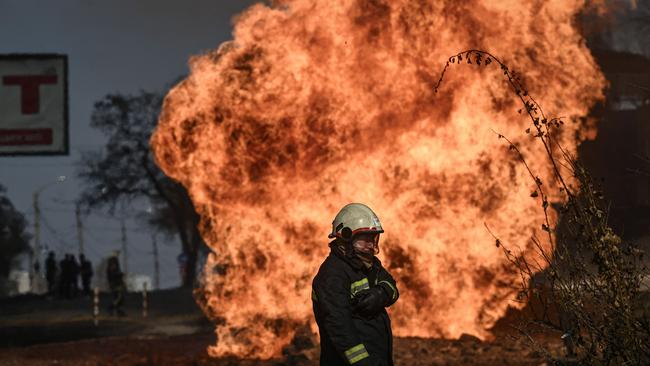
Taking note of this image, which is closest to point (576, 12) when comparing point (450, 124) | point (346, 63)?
point (450, 124)

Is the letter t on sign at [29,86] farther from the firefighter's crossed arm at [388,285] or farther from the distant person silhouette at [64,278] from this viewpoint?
the distant person silhouette at [64,278]

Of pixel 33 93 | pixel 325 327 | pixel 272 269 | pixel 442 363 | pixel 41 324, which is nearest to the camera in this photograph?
pixel 325 327

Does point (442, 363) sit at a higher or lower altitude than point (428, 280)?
lower

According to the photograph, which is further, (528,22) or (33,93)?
(528,22)

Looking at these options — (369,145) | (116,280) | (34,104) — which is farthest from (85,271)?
(34,104)

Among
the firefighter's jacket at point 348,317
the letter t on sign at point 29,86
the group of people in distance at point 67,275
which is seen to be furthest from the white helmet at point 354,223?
the group of people in distance at point 67,275

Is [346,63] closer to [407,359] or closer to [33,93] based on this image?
[407,359]

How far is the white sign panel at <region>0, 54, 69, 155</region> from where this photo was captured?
9609 mm

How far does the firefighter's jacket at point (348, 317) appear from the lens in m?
5.46

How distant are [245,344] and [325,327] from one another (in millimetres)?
9862

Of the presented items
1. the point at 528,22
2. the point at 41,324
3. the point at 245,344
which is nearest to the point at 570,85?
the point at 528,22

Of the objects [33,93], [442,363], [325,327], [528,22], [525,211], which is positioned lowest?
[442,363]

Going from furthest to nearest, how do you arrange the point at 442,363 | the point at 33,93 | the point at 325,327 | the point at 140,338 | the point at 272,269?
the point at 140,338, the point at 272,269, the point at 442,363, the point at 33,93, the point at 325,327

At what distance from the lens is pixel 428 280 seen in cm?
1496
